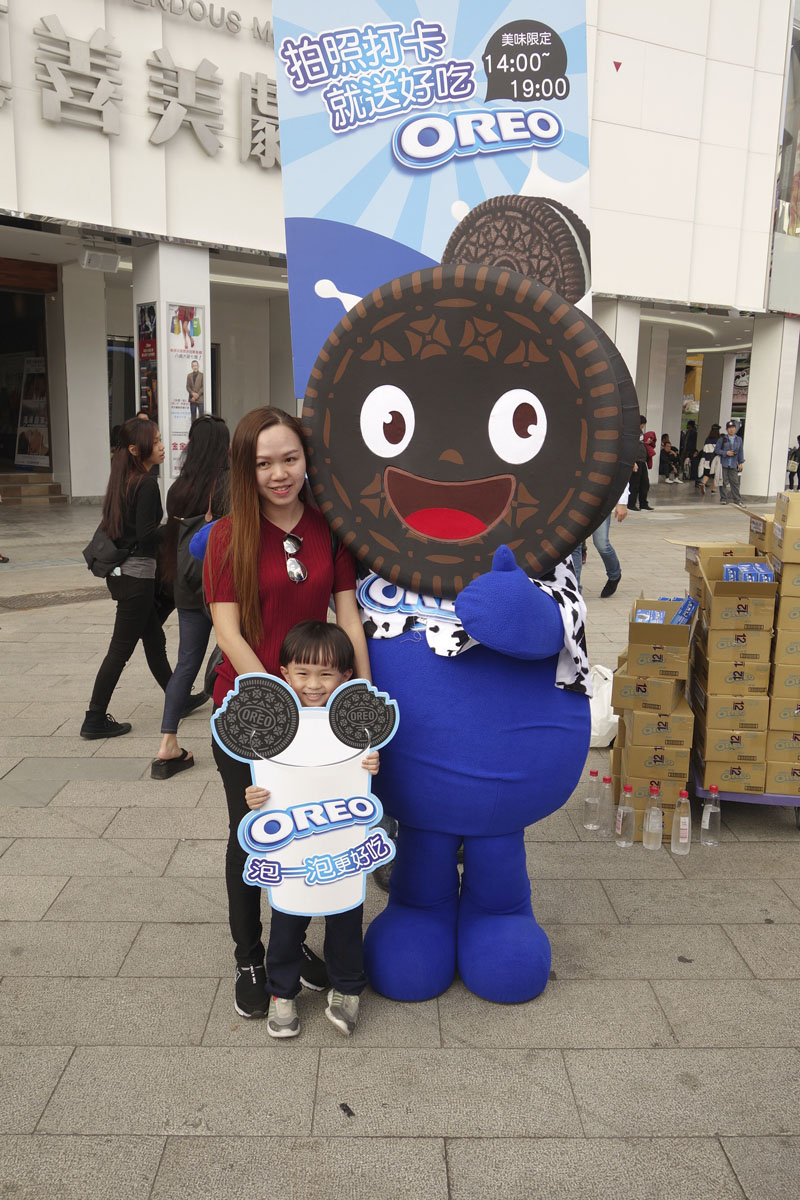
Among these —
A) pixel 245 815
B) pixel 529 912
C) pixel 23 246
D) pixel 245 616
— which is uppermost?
pixel 23 246

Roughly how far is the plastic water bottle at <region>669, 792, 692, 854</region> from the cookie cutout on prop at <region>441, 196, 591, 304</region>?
2.01m

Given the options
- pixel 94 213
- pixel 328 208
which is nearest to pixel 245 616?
pixel 328 208

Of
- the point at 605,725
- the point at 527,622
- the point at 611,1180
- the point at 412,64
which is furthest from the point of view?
the point at 605,725

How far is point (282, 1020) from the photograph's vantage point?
2.53 m

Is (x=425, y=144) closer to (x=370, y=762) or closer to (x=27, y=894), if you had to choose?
(x=370, y=762)

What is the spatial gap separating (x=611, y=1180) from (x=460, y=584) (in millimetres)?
1424

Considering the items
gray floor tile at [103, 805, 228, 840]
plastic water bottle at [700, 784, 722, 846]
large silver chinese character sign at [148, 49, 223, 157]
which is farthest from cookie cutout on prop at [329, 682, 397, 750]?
large silver chinese character sign at [148, 49, 223, 157]

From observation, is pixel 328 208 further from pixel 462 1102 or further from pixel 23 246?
pixel 23 246

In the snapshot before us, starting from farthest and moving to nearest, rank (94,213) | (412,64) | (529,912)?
(94,213) < (412,64) < (529,912)

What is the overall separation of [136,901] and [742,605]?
259cm

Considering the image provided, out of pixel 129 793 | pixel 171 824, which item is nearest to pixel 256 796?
pixel 171 824

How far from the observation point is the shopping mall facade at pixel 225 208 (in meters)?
10.9

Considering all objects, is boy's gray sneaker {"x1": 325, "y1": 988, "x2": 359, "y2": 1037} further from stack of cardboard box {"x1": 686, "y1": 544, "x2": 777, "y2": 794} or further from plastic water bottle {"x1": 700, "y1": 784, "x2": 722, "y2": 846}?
stack of cardboard box {"x1": 686, "y1": 544, "x2": 777, "y2": 794}

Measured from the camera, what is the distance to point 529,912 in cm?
282
